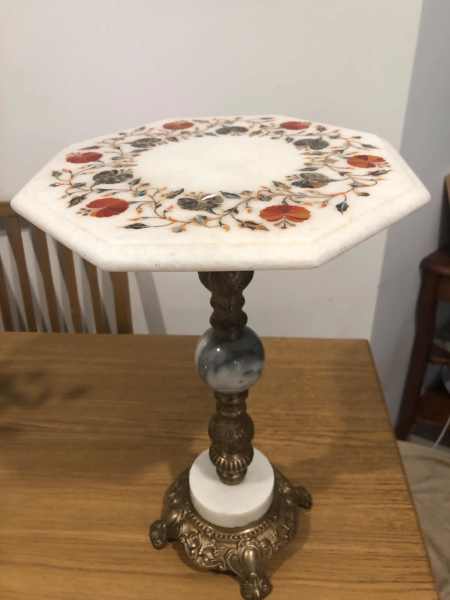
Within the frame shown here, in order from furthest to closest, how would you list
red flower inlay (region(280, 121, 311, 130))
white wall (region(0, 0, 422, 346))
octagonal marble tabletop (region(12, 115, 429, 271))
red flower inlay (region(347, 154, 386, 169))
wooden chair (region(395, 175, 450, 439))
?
wooden chair (region(395, 175, 450, 439)), white wall (region(0, 0, 422, 346)), red flower inlay (region(280, 121, 311, 130)), red flower inlay (region(347, 154, 386, 169)), octagonal marble tabletop (region(12, 115, 429, 271))

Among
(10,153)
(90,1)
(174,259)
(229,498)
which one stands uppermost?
(90,1)

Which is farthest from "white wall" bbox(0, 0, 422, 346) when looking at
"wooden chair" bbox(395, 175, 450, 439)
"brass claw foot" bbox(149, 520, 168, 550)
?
"brass claw foot" bbox(149, 520, 168, 550)

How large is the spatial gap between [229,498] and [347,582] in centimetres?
17

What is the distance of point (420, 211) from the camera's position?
4.27 ft

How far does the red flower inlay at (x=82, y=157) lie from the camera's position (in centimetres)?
65

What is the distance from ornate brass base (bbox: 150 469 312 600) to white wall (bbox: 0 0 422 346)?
72 centimetres

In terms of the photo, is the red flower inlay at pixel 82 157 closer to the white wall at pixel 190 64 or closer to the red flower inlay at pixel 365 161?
the red flower inlay at pixel 365 161

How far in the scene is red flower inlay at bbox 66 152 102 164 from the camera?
65cm

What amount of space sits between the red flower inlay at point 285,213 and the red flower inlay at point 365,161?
15cm

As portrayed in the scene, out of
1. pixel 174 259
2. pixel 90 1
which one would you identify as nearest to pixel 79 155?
pixel 174 259

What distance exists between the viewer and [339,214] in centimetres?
47

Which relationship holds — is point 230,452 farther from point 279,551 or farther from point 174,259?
point 174,259

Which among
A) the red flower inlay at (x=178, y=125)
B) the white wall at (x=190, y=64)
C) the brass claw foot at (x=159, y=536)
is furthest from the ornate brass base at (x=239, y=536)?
the white wall at (x=190, y=64)

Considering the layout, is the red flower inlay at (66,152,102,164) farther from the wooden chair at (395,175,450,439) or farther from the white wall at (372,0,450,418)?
the wooden chair at (395,175,450,439)
